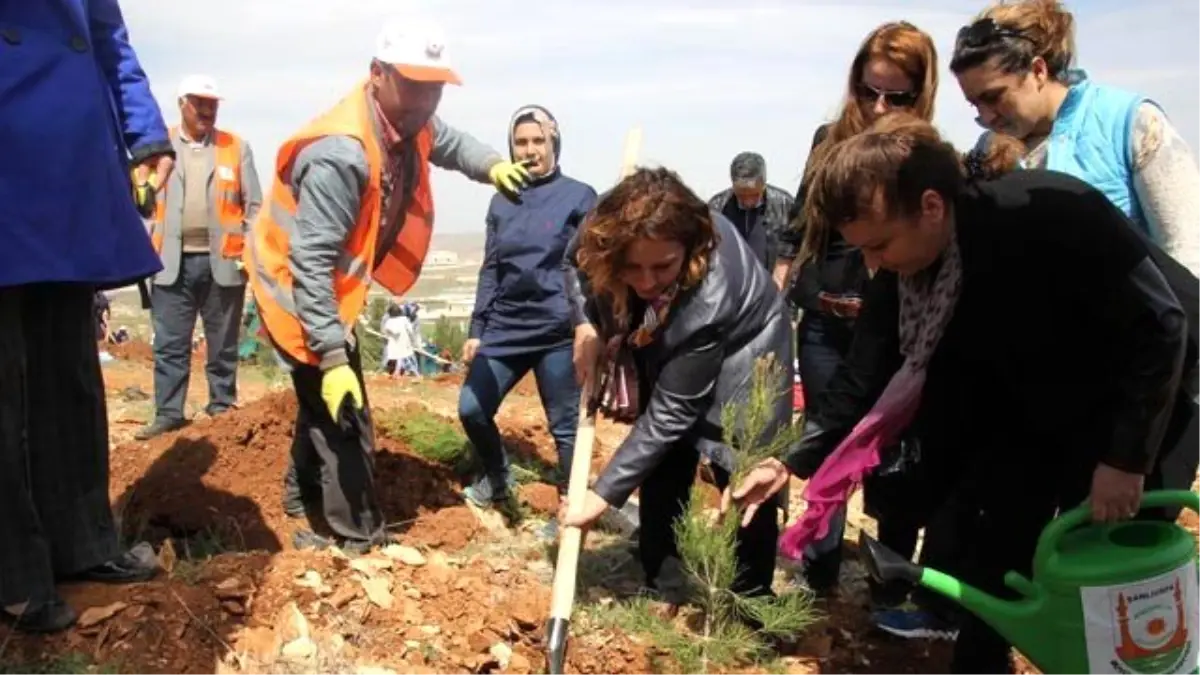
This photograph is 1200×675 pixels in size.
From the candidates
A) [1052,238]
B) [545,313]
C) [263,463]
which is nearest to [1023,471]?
[1052,238]

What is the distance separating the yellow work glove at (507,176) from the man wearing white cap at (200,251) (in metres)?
2.53

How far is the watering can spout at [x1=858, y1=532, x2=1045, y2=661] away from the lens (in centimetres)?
237

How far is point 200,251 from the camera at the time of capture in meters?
6.12

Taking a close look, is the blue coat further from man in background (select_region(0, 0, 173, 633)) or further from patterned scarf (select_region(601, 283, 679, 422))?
patterned scarf (select_region(601, 283, 679, 422))

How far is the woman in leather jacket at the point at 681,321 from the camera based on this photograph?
3.03m

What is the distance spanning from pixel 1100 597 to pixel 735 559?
3.51 ft

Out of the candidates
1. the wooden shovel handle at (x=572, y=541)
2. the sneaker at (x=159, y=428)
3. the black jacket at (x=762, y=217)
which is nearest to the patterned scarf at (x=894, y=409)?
the wooden shovel handle at (x=572, y=541)

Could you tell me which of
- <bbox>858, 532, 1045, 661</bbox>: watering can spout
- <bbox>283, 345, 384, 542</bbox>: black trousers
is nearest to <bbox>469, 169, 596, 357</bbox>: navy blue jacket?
<bbox>283, 345, 384, 542</bbox>: black trousers

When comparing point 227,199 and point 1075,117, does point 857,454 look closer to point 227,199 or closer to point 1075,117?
point 1075,117

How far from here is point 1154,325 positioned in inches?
87.1

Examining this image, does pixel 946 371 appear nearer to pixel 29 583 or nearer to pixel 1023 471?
pixel 1023 471

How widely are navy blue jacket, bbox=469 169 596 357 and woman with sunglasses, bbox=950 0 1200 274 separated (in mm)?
2176

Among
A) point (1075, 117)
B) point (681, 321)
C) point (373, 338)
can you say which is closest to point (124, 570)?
point (681, 321)

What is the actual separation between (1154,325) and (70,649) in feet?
8.49
